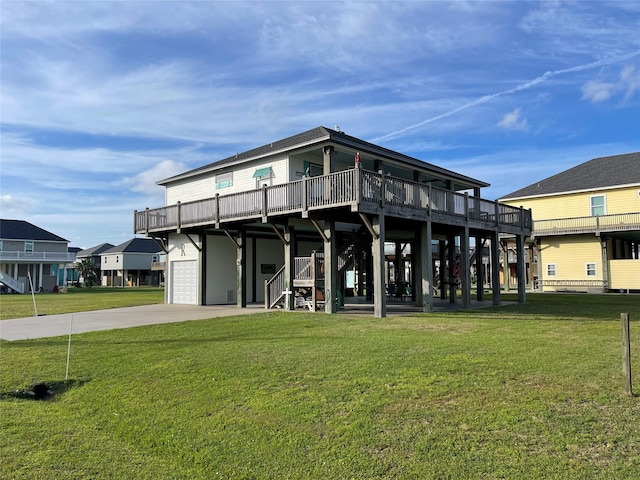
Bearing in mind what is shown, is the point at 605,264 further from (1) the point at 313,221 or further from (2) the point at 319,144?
(1) the point at 313,221

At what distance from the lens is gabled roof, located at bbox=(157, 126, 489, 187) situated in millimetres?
17044

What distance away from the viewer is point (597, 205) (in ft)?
106

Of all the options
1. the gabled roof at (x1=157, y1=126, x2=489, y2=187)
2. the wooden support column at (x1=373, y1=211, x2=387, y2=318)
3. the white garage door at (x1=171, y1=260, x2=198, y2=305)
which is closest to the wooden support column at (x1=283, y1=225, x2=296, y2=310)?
the gabled roof at (x1=157, y1=126, x2=489, y2=187)

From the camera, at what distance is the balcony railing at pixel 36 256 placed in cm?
4725

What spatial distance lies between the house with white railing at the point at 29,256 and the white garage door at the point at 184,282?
30206mm

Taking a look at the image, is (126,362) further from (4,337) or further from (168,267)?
(168,267)

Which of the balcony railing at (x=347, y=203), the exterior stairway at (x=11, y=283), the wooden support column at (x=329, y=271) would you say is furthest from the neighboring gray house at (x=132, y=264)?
the wooden support column at (x=329, y=271)

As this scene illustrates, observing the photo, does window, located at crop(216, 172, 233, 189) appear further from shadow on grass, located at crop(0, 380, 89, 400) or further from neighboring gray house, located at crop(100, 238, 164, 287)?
neighboring gray house, located at crop(100, 238, 164, 287)

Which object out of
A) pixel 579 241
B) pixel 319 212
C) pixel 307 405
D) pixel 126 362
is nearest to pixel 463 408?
pixel 307 405

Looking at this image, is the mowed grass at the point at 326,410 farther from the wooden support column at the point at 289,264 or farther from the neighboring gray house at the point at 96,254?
the neighboring gray house at the point at 96,254

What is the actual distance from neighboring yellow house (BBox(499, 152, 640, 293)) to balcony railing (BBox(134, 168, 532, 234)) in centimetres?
1134

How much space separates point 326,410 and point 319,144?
12535mm

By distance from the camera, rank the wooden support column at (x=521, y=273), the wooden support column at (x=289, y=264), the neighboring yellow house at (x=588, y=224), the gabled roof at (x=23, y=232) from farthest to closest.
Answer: the gabled roof at (x=23, y=232), the neighboring yellow house at (x=588, y=224), the wooden support column at (x=521, y=273), the wooden support column at (x=289, y=264)

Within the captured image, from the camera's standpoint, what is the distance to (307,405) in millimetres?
5645
